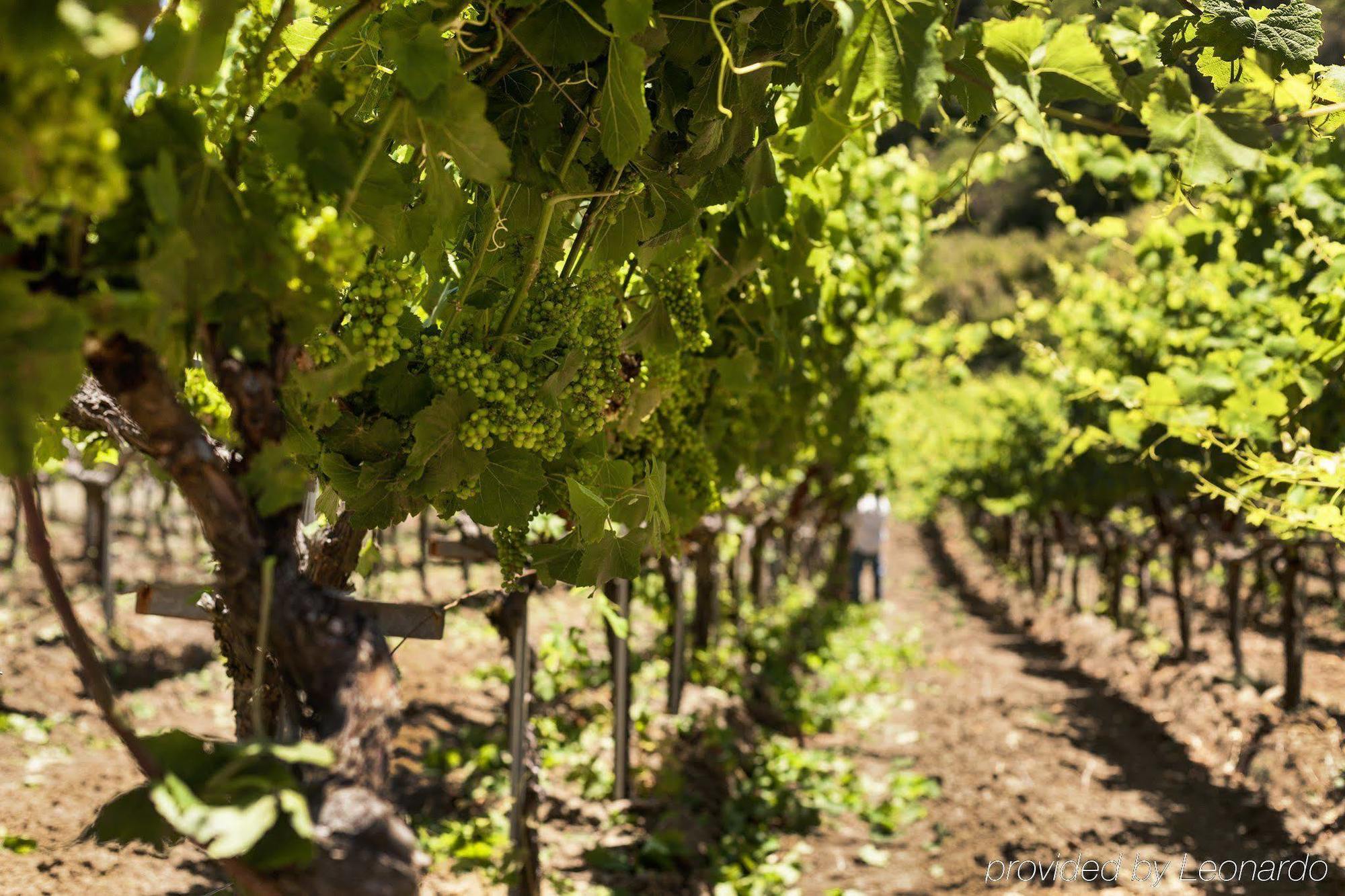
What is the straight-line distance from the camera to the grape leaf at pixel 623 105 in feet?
4.38

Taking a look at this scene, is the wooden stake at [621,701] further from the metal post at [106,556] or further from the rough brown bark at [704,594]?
the metal post at [106,556]

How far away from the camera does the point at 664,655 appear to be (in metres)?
7.43

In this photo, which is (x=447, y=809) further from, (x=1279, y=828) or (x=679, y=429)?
(x=1279, y=828)

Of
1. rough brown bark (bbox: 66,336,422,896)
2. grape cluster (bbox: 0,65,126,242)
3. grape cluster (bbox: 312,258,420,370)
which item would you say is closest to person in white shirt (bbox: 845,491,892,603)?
grape cluster (bbox: 312,258,420,370)

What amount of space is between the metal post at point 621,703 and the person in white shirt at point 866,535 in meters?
7.67

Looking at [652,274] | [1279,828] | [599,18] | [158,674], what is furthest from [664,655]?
[599,18]

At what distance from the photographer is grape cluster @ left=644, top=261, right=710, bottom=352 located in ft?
6.84

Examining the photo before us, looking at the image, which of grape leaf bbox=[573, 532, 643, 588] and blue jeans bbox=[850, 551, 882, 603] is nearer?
grape leaf bbox=[573, 532, 643, 588]

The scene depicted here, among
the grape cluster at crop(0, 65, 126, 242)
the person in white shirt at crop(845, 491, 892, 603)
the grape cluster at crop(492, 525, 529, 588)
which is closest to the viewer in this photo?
the grape cluster at crop(0, 65, 126, 242)

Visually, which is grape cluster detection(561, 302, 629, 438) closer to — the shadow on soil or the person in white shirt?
the shadow on soil

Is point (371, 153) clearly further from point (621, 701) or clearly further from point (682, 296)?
point (621, 701)

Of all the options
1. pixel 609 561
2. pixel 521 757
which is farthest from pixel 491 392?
pixel 521 757

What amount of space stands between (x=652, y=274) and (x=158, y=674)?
5.81 m

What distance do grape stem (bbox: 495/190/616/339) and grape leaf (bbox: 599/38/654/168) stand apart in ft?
0.47
